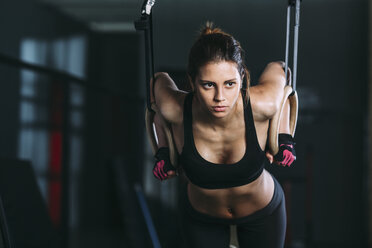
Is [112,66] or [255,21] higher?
[255,21]

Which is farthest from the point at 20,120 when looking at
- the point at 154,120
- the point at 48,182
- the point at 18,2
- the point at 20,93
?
the point at 18,2

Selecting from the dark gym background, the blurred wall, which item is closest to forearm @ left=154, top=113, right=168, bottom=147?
the dark gym background

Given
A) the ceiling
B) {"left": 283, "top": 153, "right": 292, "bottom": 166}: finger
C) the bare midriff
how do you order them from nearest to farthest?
1. {"left": 283, "top": 153, "right": 292, "bottom": 166}: finger
2. the bare midriff
3. the ceiling

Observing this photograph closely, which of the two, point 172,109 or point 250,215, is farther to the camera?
point 250,215

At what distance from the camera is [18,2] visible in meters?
4.17

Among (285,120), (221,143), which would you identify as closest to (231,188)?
(221,143)

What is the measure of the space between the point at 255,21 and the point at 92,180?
11.0 ft

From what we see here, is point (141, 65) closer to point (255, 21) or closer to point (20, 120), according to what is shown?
point (255, 21)

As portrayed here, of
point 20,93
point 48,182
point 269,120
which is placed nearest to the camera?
point 269,120

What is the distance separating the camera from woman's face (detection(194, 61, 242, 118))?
153 cm

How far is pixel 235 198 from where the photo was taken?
5.97 feet

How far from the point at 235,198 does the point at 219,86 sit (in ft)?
1.55

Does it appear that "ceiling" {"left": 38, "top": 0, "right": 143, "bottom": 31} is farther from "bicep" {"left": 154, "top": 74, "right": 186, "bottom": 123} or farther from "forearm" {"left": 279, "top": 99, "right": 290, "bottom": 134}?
"forearm" {"left": 279, "top": 99, "right": 290, "bottom": 134}

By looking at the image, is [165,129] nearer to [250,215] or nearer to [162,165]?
[162,165]
